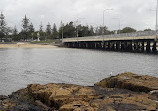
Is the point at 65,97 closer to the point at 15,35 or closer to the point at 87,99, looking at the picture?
the point at 87,99

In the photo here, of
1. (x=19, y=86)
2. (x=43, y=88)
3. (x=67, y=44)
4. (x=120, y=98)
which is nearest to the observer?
(x=120, y=98)

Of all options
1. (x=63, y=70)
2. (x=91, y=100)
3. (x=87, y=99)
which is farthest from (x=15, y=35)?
(x=91, y=100)

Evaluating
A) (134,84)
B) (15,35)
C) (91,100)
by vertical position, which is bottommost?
(91,100)

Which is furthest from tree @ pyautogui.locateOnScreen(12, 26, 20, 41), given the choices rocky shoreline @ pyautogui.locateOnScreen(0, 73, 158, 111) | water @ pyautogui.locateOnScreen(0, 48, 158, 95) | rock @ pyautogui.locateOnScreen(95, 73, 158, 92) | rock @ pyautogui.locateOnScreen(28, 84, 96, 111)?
rock @ pyautogui.locateOnScreen(28, 84, 96, 111)

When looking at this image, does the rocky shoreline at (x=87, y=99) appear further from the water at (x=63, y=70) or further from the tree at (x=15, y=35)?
the tree at (x=15, y=35)

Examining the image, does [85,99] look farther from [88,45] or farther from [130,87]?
[88,45]

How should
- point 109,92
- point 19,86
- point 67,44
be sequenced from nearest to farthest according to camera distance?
point 109,92 → point 19,86 → point 67,44

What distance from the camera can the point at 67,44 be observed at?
4387 inches

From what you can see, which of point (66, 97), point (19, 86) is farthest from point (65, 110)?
point (19, 86)

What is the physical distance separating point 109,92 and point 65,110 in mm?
3153

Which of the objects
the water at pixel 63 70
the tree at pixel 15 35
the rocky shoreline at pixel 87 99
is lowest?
the water at pixel 63 70

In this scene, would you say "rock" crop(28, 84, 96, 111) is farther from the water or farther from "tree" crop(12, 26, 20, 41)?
"tree" crop(12, 26, 20, 41)

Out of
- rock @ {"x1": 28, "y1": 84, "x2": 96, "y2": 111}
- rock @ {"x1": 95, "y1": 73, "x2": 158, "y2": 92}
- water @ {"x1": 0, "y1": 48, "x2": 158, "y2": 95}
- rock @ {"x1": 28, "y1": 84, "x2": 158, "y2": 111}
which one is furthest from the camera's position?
water @ {"x1": 0, "y1": 48, "x2": 158, "y2": 95}

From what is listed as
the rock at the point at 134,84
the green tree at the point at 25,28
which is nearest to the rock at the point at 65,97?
the rock at the point at 134,84
